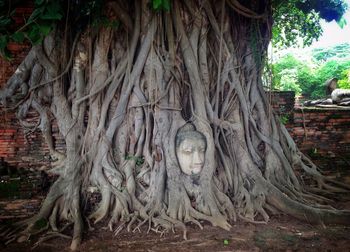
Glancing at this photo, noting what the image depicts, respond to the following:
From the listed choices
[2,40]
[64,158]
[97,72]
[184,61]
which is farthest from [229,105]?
[2,40]

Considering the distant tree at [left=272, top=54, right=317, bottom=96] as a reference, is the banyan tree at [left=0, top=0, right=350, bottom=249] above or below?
below

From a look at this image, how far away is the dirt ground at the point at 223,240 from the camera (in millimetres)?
2742

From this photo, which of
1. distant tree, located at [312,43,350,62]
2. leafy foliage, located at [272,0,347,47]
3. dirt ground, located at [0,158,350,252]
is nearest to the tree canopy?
leafy foliage, located at [272,0,347,47]

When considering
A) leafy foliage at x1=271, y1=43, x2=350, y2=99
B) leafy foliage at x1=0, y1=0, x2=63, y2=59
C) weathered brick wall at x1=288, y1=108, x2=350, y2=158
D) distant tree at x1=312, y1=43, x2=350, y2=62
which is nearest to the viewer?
leafy foliage at x1=0, y1=0, x2=63, y2=59

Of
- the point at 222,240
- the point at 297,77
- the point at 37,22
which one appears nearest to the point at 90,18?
the point at 37,22

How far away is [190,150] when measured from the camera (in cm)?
348

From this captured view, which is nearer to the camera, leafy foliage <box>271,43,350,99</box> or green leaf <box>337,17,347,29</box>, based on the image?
green leaf <box>337,17,347,29</box>

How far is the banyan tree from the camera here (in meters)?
3.39

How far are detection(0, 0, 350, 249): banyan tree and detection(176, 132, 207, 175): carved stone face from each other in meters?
0.01

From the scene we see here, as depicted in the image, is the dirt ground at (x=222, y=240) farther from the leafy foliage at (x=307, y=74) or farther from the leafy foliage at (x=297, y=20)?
the leafy foliage at (x=307, y=74)

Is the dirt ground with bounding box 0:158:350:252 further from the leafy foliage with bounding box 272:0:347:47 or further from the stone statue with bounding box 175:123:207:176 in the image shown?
the leafy foliage with bounding box 272:0:347:47

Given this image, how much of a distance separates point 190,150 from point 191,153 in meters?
0.04

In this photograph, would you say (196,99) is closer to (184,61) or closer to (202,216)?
(184,61)

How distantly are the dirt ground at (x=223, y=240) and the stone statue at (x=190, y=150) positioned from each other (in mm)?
639
